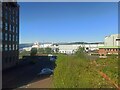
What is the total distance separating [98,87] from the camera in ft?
21.4

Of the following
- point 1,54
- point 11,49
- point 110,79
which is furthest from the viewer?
point 11,49

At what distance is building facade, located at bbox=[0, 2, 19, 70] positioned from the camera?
206 ft

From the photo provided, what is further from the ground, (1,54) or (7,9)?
(7,9)

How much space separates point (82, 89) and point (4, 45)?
58.0m

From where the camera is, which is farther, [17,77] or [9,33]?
[9,33]

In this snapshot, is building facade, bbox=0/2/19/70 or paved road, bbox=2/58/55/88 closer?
paved road, bbox=2/58/55/88

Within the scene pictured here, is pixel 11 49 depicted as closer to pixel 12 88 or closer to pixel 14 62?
pixel 14 62

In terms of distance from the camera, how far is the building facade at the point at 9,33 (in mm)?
62719

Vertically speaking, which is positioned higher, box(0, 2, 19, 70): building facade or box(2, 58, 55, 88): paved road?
box(0, 2, 19, 70): building facade

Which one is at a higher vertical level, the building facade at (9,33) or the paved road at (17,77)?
the building facade at (9,33)

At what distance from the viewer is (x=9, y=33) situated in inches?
2648

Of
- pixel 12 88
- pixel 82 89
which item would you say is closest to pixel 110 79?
pixel 82 89

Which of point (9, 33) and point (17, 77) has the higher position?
point (9, 33)

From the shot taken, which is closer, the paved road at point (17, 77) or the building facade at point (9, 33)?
the paved road at point (17, 77)
